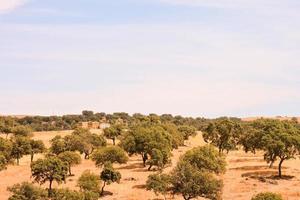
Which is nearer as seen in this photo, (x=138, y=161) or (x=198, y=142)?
(x=138, y=161)

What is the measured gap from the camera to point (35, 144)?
121m

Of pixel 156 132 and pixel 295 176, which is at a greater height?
pixel 156 132

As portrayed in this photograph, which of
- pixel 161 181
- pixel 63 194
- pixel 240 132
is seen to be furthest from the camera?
pixel 240 132

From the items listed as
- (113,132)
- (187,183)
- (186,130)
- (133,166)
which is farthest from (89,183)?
(186,130)

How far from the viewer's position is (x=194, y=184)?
217 feet

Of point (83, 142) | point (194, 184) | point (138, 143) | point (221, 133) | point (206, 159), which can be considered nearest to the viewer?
point (194, 184)

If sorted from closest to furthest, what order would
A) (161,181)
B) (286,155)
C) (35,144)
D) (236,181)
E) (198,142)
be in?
(161,181), (236,181), (286,155), (35,144), (198,142)

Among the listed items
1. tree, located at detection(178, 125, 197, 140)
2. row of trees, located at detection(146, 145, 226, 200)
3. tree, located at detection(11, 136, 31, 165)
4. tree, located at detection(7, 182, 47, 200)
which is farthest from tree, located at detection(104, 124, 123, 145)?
tree, located at detection(7, 182, 47, 200)

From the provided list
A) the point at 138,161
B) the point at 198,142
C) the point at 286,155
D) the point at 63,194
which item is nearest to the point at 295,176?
the point at 286,155

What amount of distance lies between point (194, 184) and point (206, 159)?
16662mm

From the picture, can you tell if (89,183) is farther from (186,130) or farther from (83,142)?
(186,130)

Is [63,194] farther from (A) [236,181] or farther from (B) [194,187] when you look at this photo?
(A) [236,181]

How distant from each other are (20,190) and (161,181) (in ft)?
67.8

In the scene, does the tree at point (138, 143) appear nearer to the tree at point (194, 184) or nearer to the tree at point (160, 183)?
the tree at point (160, 183)
